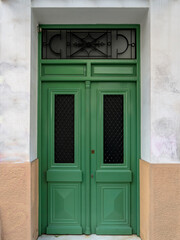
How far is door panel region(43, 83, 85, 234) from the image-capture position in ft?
13.7

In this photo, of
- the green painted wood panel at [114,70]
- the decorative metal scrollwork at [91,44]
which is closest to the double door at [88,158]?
the green painted wood panel at [114,70]

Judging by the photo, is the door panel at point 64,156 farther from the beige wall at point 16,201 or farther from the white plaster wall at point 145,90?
the white plaster wall at point 145,90

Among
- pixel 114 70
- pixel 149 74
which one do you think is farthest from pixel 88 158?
pixel 149 74

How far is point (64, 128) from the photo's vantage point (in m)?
4.27

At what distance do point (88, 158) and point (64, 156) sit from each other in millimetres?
447

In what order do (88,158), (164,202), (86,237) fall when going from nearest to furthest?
(164,202) < (86,237) < (88,158)

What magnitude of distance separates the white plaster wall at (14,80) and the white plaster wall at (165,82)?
6.69 feet

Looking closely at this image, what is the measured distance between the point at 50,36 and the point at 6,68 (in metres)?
1.08

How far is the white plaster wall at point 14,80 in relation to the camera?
12.1ft

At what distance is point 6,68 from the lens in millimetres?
3713

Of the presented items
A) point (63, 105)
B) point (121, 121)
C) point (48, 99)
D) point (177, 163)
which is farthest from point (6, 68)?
point (177, 163)

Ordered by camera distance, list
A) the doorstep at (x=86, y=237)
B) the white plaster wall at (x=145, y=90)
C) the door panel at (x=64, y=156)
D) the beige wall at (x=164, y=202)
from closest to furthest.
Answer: the beige wall at (x=164, y=202) → the white plaster wall at (x=145, y=90) → the doorstep at (x=86, y=237) → the door panel at (x=64, y=156)

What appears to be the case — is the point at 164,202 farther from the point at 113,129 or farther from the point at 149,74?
the point at 149,74

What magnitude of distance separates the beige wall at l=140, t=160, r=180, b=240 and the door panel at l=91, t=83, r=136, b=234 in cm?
58
